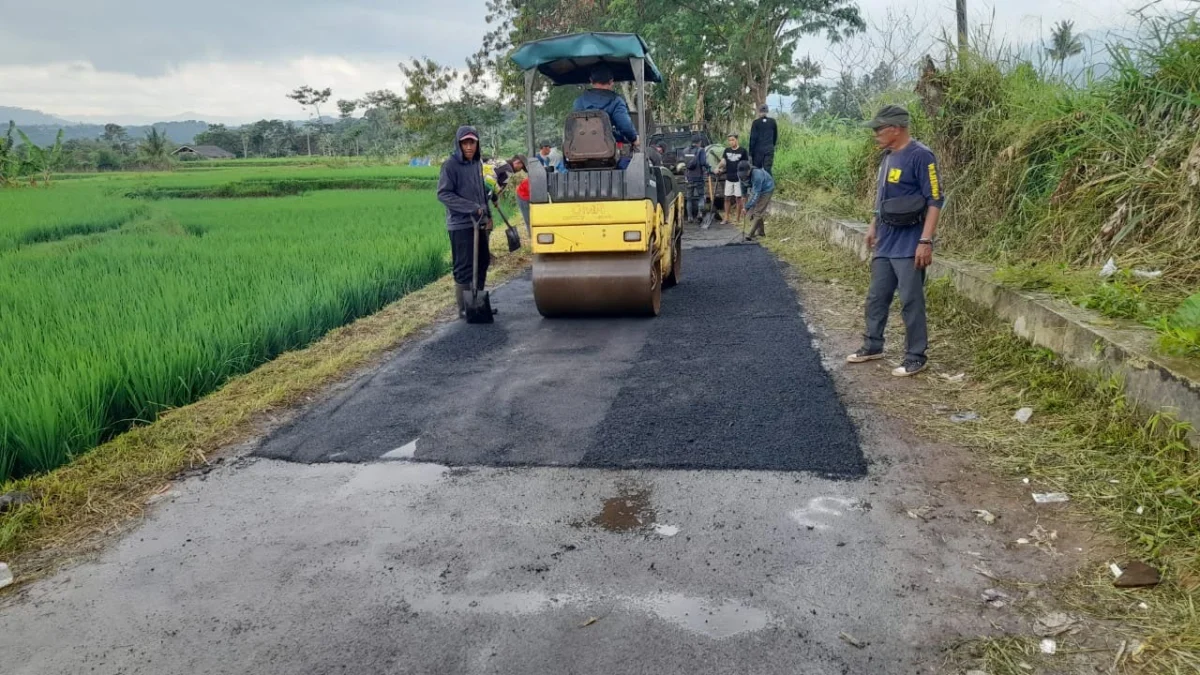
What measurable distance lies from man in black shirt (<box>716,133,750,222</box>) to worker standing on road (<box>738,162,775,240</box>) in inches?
18.0

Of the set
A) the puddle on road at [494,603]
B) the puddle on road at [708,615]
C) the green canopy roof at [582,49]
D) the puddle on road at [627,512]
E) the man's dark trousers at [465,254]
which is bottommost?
the puddle on road at [494,603]

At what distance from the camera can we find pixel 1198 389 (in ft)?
9.80

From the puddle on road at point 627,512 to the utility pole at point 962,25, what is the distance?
6321 mm

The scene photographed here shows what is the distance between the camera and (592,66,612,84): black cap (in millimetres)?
6941

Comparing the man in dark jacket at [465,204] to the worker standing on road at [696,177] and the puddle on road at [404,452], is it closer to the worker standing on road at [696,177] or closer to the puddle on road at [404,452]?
the puddle on road at [404,452]

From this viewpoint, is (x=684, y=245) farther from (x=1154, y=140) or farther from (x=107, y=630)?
(x=107, y=630)

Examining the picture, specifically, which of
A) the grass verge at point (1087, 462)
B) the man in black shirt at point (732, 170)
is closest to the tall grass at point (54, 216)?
the man in black shirt at point (732, 170)

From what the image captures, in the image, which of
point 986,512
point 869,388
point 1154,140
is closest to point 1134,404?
point 986,512

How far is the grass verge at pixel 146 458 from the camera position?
3.20 metres

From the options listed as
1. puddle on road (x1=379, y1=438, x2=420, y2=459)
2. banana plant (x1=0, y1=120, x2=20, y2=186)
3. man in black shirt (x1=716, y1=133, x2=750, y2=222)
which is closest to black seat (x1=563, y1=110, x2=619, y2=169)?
puddle on road (x1=379, y1=438, x2=420, y2=459)

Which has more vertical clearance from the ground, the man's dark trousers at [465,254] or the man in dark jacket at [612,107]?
the man in dark jacket at [612,107]

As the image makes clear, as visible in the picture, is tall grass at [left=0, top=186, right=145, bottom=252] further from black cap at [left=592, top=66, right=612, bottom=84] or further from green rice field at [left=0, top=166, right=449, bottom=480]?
black cap at [left=592, top=66, right=612, bottom=84]

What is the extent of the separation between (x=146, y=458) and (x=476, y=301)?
3.28 meters

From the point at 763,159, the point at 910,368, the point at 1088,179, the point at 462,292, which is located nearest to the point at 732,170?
the point at 763,159
